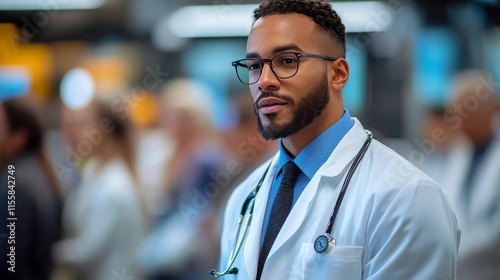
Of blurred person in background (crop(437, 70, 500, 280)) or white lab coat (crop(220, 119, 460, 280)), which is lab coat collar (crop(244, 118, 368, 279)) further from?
blurred person in background (crop(437, 70, 500, 280))

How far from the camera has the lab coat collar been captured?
4.46ft

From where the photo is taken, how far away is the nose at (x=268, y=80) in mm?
1377

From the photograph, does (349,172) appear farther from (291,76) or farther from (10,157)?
(10,157)

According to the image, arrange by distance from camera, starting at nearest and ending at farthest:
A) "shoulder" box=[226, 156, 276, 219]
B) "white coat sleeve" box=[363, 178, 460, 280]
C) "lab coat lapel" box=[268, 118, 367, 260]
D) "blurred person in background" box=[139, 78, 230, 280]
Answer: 1. "white coat sleeve" box=[363, 178, 460, 280]
2. "lab coat lapel" box=[268, 118, 367, 260]
3. "shoulder" box=[226, 156, 276, 219]
4. "blurred person in background" box=[139, 78, 230, 280]

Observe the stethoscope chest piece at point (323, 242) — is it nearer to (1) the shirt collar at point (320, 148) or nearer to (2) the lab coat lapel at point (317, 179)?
(2) the lab coat lapel at point (317, 179)

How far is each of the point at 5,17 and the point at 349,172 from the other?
2.23 meters

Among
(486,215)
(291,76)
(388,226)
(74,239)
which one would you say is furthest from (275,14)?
(74,239)

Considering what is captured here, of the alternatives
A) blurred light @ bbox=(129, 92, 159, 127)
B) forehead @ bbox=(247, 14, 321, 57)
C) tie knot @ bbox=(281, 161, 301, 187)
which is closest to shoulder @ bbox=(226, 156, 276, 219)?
tie knot @ bbox=(281, 161, 301, 187)

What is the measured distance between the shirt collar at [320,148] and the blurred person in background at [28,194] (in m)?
1.80

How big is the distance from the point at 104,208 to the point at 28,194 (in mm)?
367

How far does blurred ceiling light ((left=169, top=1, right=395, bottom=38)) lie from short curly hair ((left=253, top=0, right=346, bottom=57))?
1.12 m

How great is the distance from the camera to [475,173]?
8.64 ft

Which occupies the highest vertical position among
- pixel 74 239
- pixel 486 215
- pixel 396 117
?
pixel 396 117

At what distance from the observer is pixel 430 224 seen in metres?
1.22
